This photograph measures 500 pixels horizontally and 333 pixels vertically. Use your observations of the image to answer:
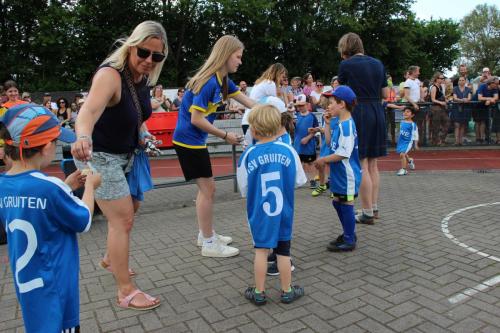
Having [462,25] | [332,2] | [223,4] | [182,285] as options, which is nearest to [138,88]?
[182,285]

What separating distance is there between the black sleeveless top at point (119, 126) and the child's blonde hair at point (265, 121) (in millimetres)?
846

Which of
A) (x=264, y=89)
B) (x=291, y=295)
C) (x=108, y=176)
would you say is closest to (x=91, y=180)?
(x=108, y=176)

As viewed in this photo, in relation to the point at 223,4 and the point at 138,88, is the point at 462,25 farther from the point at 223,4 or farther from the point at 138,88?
the point at 138,88

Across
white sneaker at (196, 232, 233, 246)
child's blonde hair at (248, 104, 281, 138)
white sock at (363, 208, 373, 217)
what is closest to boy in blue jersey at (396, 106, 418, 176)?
white sock at (363, 208, 373, 217)

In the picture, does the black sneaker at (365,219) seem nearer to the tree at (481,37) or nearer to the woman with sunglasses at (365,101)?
the woman with sunglasses at (365,101)

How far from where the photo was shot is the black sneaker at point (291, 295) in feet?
11.0

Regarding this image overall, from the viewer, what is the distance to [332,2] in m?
32.8

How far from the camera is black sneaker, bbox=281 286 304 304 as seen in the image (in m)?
3.34

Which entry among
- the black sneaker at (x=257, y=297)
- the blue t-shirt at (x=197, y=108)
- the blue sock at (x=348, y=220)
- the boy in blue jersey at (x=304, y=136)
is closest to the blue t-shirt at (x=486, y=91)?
the boy in blue jersey at (x=304, y=136)

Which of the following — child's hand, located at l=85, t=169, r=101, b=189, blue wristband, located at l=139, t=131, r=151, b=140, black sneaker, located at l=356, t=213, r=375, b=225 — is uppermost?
blue wristband, located at l=139, t=131, r=151, b=140

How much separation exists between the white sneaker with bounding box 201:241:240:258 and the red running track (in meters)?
5.88

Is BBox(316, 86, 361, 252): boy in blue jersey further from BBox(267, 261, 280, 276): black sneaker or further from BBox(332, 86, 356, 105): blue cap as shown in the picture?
BBox(267, 261, 280, 276): black sneaker

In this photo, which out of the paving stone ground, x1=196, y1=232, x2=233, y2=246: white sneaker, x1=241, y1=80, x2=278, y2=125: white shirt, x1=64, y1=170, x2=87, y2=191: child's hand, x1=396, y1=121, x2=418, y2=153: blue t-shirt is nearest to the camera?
x1=64, y1=170, x2=87, y2=191: child's hand

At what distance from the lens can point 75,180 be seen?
7.57ft
